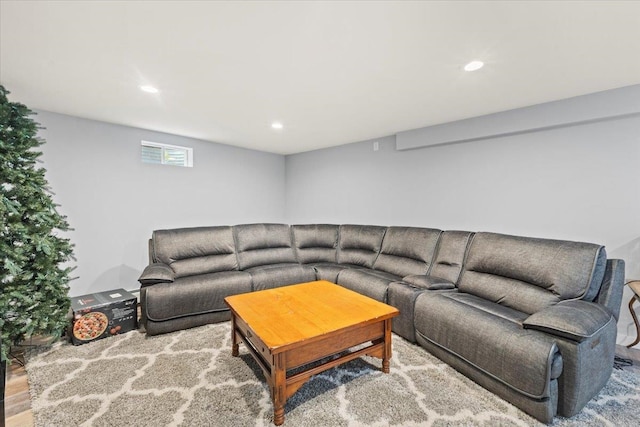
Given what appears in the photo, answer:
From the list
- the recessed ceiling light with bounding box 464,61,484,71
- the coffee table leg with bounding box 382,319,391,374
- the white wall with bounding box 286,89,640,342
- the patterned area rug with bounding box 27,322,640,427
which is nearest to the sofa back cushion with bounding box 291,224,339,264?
the white wall with bounding box 286,89,640,342

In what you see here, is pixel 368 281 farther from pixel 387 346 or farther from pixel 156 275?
pixel 156 275

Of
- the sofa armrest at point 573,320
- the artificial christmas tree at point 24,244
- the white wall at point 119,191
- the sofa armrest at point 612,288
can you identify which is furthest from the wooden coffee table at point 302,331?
the white wall at point 119,191

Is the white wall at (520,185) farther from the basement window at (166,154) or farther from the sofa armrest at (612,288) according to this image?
the basement window at (166,154)

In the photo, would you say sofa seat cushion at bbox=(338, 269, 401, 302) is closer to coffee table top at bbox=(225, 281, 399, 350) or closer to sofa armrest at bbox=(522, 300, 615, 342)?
coffee table top at bbox=(225, 281, 399, 350)

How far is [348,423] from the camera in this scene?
60.1 inches

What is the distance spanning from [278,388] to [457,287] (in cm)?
192

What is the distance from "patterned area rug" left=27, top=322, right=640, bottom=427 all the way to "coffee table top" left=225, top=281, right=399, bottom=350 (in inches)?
17.1

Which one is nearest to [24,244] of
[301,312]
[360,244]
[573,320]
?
[301,312]

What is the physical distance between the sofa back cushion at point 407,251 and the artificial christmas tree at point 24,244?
3.20 m

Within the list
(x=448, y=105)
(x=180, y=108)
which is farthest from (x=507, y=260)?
(x=180, y=108)

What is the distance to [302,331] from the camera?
169cm

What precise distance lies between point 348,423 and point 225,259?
7.64 ft

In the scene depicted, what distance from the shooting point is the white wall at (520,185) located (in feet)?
7.65

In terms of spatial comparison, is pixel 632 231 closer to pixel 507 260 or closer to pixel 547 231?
pixel 547 231
